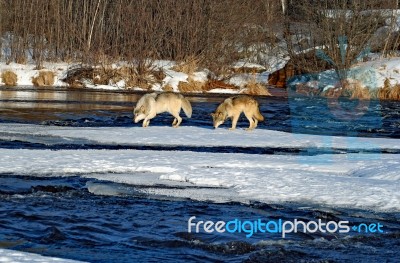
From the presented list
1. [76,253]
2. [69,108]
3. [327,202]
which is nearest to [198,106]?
[69,108]

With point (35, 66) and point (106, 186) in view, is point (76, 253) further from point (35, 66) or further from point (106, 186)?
point (35, 66)

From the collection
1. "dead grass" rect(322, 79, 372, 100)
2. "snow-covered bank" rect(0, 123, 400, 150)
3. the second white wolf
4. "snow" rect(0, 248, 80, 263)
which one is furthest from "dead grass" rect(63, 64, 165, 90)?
"snow" rect(0, 248, 80, 263)

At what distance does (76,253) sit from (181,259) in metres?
1.04

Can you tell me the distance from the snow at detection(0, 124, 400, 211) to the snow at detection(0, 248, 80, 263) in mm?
3353

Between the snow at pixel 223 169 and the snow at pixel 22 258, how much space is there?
11.0ft

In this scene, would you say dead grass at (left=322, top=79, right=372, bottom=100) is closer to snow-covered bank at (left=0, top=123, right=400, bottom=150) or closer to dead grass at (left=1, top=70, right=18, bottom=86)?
dead grass at (left=1, top=70, right=18, bottom=86)

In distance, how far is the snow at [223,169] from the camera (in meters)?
10.6

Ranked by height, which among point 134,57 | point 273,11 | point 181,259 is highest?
point 273,11

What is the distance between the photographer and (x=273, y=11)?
53312 mm

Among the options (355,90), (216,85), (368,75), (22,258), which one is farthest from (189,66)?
(22,258)

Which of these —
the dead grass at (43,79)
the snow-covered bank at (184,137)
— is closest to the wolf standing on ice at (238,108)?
the snow-covered bank at (184,137)

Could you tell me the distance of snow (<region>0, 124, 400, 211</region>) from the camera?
418 inches

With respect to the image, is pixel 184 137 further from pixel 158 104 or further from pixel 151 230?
pixel 151 230

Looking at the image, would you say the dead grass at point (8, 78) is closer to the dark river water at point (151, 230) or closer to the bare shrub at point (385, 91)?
the bare shrub at point (385, 91)
